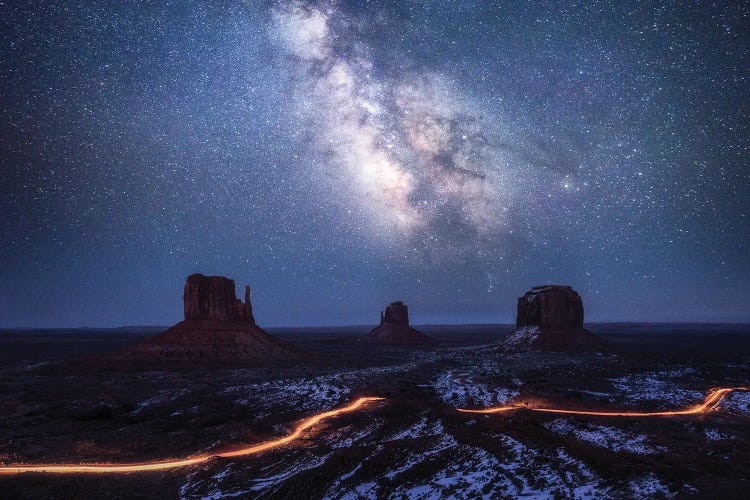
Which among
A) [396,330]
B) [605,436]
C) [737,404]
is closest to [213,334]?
[605,436]

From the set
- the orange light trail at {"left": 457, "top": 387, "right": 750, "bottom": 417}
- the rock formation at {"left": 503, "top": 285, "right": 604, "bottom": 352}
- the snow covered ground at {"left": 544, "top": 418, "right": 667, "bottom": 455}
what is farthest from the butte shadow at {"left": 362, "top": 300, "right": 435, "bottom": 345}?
the snow covered ground at {"left": 544, "top": 418, "right": 667, "bottom": 455}

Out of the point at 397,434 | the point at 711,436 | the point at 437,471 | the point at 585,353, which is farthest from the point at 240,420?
the point at 585,353

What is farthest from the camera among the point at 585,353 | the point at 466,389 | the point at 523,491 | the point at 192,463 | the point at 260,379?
the point at 585,353

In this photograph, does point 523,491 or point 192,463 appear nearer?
point 523,491

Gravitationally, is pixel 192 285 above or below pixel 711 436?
above

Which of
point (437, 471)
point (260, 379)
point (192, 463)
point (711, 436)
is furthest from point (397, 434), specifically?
point (260, 379)

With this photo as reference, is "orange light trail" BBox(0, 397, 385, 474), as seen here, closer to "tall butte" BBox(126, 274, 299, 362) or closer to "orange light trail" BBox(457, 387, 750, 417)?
"orange light trail" BBox(457, 387, 750, 417)

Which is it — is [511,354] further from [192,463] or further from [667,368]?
[192,463]

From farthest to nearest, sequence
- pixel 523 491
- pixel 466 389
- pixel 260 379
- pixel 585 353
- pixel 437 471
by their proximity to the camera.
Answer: pixel 585 353 < pixel 260 379 < pixel 466 389 < pixel 437 471 < pixel 523 491

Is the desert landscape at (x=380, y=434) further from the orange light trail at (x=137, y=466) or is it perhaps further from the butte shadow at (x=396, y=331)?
the butte shadow at (x=396, y=331)
